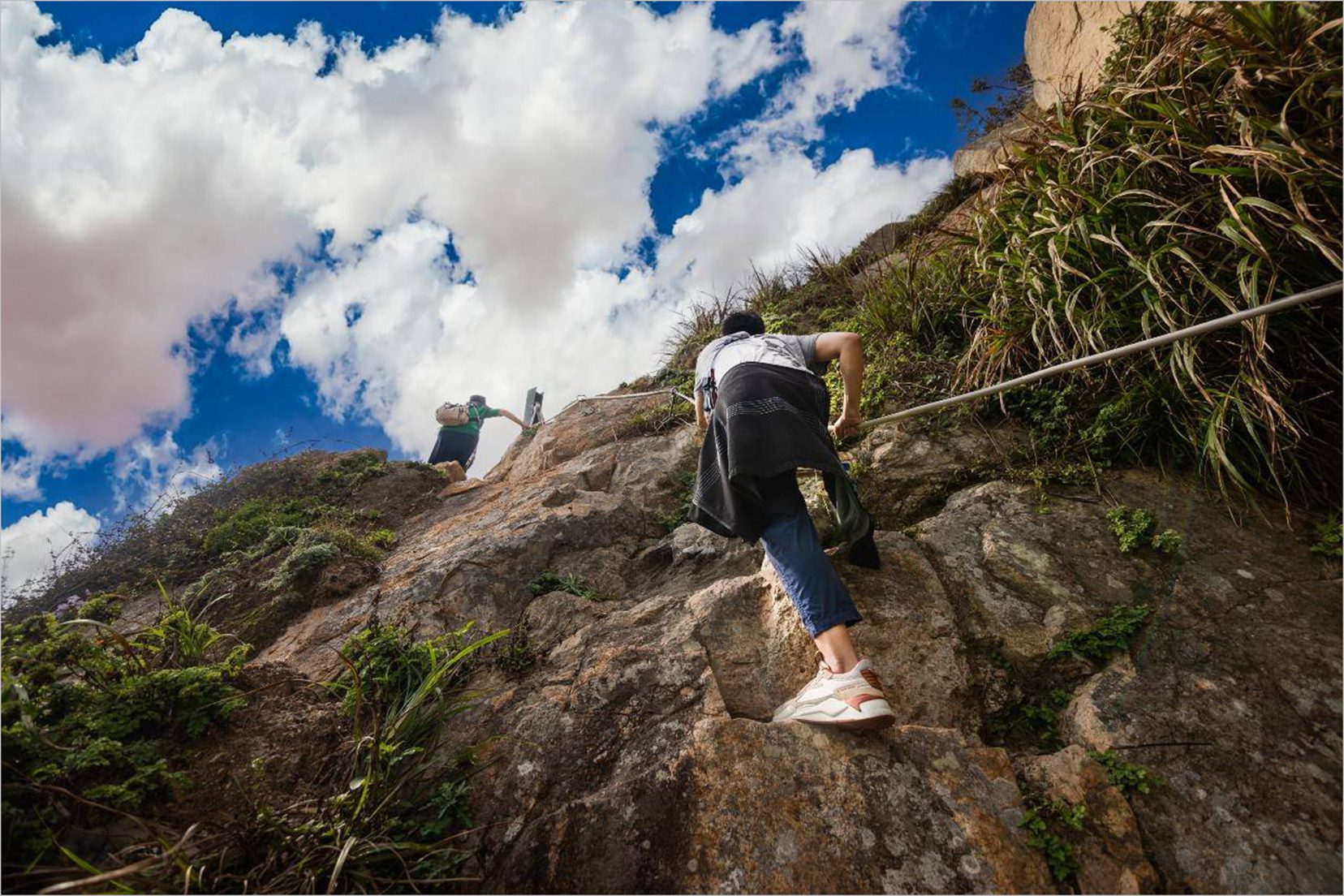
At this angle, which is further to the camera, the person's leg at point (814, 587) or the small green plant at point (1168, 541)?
the small green plant at point (1168, 541)

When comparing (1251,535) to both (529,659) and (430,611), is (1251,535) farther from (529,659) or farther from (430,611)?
(430,611)

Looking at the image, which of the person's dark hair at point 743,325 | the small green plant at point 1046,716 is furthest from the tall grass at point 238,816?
the person's dark hair at point 743,325

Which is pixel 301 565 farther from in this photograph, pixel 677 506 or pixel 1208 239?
pixel 1208 239

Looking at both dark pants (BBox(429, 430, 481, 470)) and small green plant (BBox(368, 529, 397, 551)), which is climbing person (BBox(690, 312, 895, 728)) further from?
dark pants (BBox(429, 430, 481, 470))

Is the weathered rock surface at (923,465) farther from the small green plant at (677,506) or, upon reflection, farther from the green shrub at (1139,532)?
the small green plant at (677,506)

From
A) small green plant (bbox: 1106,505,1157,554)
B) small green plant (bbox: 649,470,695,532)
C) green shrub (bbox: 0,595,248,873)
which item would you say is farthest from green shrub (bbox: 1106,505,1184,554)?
green shrub (bbox: 0,595,248,873)

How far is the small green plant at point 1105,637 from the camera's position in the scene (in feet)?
8.88

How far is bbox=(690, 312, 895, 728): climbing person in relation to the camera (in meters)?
2.50

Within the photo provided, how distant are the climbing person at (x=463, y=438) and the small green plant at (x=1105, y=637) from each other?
335 inches

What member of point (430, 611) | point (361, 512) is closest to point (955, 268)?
point (430, 611)

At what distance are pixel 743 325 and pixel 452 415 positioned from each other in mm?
7562

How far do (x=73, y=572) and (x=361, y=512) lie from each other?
3319 millimetres

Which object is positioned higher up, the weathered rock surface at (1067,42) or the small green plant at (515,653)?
the weathered rock surface at (1067,42)

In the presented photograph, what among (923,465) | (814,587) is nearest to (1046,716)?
(814,587)
